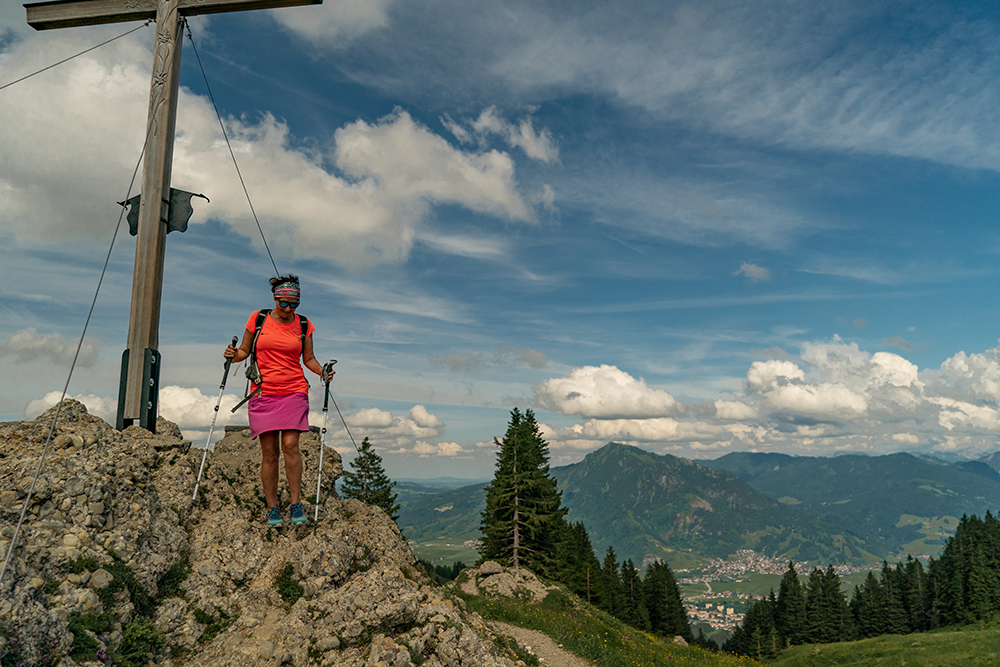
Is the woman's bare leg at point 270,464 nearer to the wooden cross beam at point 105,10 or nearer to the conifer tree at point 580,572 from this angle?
the wooden cross beam at point 105,10

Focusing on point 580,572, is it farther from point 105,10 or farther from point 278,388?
point 105,10

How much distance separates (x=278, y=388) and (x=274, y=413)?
0.41 m

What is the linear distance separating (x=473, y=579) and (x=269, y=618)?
78.2 feet

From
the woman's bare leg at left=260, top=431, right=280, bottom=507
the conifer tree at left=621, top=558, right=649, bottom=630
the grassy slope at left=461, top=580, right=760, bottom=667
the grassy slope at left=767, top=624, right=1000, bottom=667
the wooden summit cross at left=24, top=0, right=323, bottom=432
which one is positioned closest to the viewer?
the woman's bare leg at left=260, top=431, right=280, bottom=507

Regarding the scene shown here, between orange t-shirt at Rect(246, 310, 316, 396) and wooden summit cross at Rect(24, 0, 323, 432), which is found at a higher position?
wooden summit cross at Rect(24, 0, 323, 432)

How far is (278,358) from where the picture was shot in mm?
8766

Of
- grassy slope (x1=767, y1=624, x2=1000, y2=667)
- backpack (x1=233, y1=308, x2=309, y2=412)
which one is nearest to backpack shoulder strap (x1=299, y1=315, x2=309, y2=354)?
backpack (x1=233, y1=308, x2=309, y2=412)

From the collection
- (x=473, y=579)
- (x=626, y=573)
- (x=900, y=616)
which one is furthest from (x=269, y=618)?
(x=900, y=616)

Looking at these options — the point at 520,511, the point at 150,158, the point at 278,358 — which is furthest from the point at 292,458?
the point at 520,511

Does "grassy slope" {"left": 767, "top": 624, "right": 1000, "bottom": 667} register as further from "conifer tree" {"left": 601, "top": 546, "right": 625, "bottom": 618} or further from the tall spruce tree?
the tall spruce tree

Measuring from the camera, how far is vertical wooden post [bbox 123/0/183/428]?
31.7 feet

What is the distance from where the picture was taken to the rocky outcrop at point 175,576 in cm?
593

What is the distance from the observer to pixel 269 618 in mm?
7566

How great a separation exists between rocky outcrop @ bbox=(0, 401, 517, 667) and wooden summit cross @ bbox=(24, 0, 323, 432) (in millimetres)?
899
